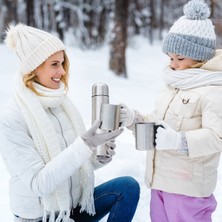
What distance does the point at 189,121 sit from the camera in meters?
2.15

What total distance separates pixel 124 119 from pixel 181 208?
0.60m

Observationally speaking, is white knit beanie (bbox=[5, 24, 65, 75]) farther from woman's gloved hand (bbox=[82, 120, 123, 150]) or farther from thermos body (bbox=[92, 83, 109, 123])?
woman's gloved hand (bbox=[82, 120, 123, 150])

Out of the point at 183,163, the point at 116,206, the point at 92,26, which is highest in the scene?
the point at 92,26

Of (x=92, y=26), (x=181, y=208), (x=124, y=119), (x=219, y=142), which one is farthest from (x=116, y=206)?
(x=92, y=26)

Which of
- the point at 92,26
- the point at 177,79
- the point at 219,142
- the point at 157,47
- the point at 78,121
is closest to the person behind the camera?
the point at 219,142

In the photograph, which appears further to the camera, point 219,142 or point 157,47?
point 157,47

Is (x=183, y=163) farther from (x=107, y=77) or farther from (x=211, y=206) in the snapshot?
(x=107, y=77)

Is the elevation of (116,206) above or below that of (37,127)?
below

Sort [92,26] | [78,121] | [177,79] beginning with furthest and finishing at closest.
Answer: [92,26]
[78,121]
[177,79]

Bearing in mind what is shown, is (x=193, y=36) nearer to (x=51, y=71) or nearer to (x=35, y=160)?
(x=51, y=71)

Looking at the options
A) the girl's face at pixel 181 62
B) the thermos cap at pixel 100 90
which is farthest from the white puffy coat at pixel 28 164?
the girl's face at pixel 181 62

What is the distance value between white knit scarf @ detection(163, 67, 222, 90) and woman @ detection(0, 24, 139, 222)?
44 centimetres

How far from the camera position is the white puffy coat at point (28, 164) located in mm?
2082

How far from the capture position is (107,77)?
31.5 feet
